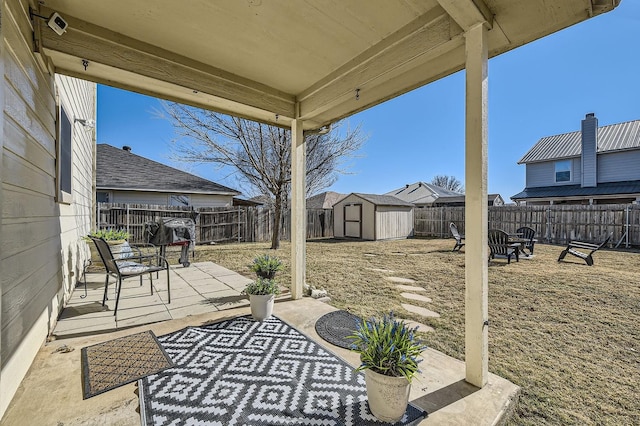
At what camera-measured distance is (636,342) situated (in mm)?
2586

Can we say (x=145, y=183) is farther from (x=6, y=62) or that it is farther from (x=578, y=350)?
(x=578, y=350)

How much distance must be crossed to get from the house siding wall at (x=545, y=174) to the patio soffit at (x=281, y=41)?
15.3 metres

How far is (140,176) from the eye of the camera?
11.0 meters

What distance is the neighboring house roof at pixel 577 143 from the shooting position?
39.3 ft

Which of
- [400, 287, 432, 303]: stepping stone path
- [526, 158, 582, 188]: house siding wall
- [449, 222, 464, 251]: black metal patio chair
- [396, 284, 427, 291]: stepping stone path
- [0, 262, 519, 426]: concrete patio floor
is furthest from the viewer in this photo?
[526, 158, 582, 188]: house siding wall

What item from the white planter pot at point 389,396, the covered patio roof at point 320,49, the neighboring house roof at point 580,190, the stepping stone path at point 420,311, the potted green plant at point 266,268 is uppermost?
the covered patio roof at point 320,49

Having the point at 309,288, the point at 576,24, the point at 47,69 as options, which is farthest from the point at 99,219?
the point at 576,24

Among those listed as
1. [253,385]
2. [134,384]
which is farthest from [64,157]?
[253,385]

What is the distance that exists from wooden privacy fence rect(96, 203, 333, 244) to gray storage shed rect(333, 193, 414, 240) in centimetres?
140

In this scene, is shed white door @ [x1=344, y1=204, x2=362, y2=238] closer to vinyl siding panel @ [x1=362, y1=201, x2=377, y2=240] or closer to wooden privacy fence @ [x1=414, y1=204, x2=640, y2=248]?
vinyl siding panel @ [x1=362, y1=201, x2=377, y2=240]

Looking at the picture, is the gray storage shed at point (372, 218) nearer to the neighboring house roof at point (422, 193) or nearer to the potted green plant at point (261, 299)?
the neighboring house roof at point (422, 193)

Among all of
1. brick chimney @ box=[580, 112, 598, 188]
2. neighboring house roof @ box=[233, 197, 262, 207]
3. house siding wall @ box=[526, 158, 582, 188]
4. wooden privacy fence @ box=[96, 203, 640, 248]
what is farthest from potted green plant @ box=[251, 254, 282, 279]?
house siding wall @ box=[526, 158, 582, 188]

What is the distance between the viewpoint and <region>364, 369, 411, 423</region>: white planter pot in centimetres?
138

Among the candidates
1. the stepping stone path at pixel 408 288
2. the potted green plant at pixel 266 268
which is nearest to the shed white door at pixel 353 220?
the stepping stone path at pixel 408 288
